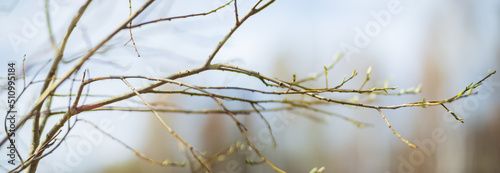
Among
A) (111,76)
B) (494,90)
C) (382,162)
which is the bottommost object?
(382,162)

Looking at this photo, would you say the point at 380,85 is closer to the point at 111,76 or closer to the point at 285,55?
the point at 111,76

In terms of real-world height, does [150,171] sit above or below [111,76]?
below

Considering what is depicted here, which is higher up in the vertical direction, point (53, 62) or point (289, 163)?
point (53, 62)

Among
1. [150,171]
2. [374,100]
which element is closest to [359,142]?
[150,171]

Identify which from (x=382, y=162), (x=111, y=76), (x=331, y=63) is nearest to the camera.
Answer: (x=111, y=76)

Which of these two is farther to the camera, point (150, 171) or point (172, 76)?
point (150, 171)

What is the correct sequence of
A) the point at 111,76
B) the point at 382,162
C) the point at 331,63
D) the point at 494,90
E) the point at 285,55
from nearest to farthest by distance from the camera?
the point at 111,76 < the point at 331,63 < the point at 494,90 < the point at 382,162 < the point at 285,55

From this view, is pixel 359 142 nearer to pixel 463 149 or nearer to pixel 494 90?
pixel 463 149

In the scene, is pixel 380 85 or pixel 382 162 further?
pixel 382 162

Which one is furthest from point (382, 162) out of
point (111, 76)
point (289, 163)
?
point (111, 76)
